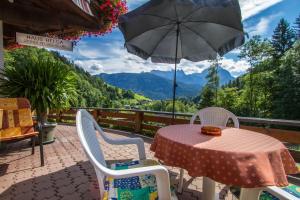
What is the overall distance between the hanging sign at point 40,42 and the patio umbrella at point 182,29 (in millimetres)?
1440

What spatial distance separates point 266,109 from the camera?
1151 inches

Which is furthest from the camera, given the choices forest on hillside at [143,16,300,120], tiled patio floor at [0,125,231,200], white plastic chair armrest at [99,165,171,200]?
forest on hillside at [143,16,300,120]

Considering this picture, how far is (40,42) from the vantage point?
12.9 feet

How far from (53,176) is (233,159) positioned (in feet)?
7.97

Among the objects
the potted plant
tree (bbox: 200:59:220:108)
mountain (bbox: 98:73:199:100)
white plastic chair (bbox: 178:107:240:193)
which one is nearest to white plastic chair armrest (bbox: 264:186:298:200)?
white plastic chair (bbox: 178:107:240:193)

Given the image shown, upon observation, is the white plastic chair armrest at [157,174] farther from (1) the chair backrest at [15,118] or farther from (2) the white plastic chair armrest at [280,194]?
(1) the chair backrest at [15,118]

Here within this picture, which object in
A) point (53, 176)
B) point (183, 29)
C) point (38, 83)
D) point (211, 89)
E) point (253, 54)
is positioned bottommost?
point (53, 176)

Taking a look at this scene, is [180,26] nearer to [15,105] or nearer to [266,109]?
[15,105]

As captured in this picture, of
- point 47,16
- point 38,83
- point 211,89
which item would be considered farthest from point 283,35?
point 38,83

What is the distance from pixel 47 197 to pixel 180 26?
2.85 metres

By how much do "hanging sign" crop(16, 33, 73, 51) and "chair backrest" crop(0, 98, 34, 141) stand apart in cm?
103

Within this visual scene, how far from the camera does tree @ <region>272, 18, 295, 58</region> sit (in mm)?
36219

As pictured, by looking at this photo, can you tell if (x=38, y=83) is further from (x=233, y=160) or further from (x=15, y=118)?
(x=233, y=160)

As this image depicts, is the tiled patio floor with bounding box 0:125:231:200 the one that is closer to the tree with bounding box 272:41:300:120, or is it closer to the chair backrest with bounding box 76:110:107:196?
the chair backrest with bounding box 76:110:107:196
